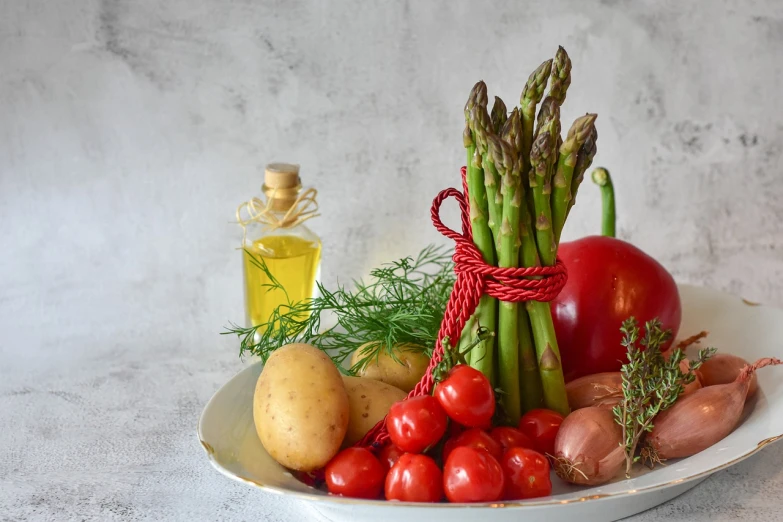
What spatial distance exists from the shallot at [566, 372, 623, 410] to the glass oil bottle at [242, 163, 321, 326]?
1.49 feet

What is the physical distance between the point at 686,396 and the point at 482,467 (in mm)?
294

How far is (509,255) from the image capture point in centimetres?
94

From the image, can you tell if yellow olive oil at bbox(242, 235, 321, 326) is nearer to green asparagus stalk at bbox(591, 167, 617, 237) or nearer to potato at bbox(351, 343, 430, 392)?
potato at bbox(351, 343, 430, 392)

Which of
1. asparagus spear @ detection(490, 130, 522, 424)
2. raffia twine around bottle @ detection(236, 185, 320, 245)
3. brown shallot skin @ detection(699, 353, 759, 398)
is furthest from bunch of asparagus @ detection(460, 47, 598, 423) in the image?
raffia twine around bottle @ detection(236, 185, 320, 245)

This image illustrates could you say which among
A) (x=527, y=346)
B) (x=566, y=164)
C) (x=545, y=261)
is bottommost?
(x=527, y=346)

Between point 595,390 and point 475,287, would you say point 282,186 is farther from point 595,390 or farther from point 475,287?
point 595,390

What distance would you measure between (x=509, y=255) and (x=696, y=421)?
0.89 ft

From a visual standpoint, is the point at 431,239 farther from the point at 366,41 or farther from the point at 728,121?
the point at 728,121

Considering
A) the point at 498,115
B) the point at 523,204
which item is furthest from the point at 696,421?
the point at 498,115

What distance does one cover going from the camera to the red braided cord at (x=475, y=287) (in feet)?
3.09

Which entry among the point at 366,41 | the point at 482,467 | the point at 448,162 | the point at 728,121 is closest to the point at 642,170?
the point at 728,121

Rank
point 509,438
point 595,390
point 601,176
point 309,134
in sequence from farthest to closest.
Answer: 1. point 309,134
2. point 601,176
3. point 595,390
4. point 509,438

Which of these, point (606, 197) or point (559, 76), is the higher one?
point (559, 76)

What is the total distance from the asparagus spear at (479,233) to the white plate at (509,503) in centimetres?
16
